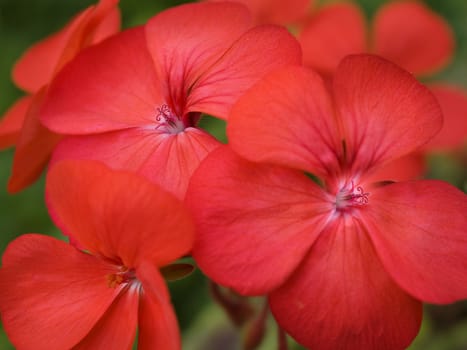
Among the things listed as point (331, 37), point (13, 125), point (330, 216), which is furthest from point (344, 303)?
point (331, 37)

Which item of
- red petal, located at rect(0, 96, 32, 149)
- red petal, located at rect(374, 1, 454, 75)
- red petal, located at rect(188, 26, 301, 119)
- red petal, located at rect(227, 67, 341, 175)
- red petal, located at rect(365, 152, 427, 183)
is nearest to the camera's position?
red petal, located at rect(227, 67, 341, 175)

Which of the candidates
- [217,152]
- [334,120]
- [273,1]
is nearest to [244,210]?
[217,152]

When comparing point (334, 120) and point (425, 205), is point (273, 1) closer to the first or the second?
point (334, 120)

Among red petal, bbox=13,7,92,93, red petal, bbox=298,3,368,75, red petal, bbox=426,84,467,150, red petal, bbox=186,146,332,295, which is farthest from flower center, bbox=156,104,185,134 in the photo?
red petal, bbox=426,84,467,150

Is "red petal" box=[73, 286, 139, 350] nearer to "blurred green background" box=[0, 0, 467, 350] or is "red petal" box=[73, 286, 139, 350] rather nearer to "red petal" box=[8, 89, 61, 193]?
"red petal" box=[8, 89, 61, 193]

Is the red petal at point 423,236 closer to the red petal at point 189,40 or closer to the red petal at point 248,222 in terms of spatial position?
the red petal at point 248,222

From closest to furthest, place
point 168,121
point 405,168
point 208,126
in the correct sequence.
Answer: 1. point 168,121
2. point 405,168
3. point 208,126

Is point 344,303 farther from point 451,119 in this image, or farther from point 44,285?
point 451,119

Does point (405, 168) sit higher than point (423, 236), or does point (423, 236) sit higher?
point (423, 236)
